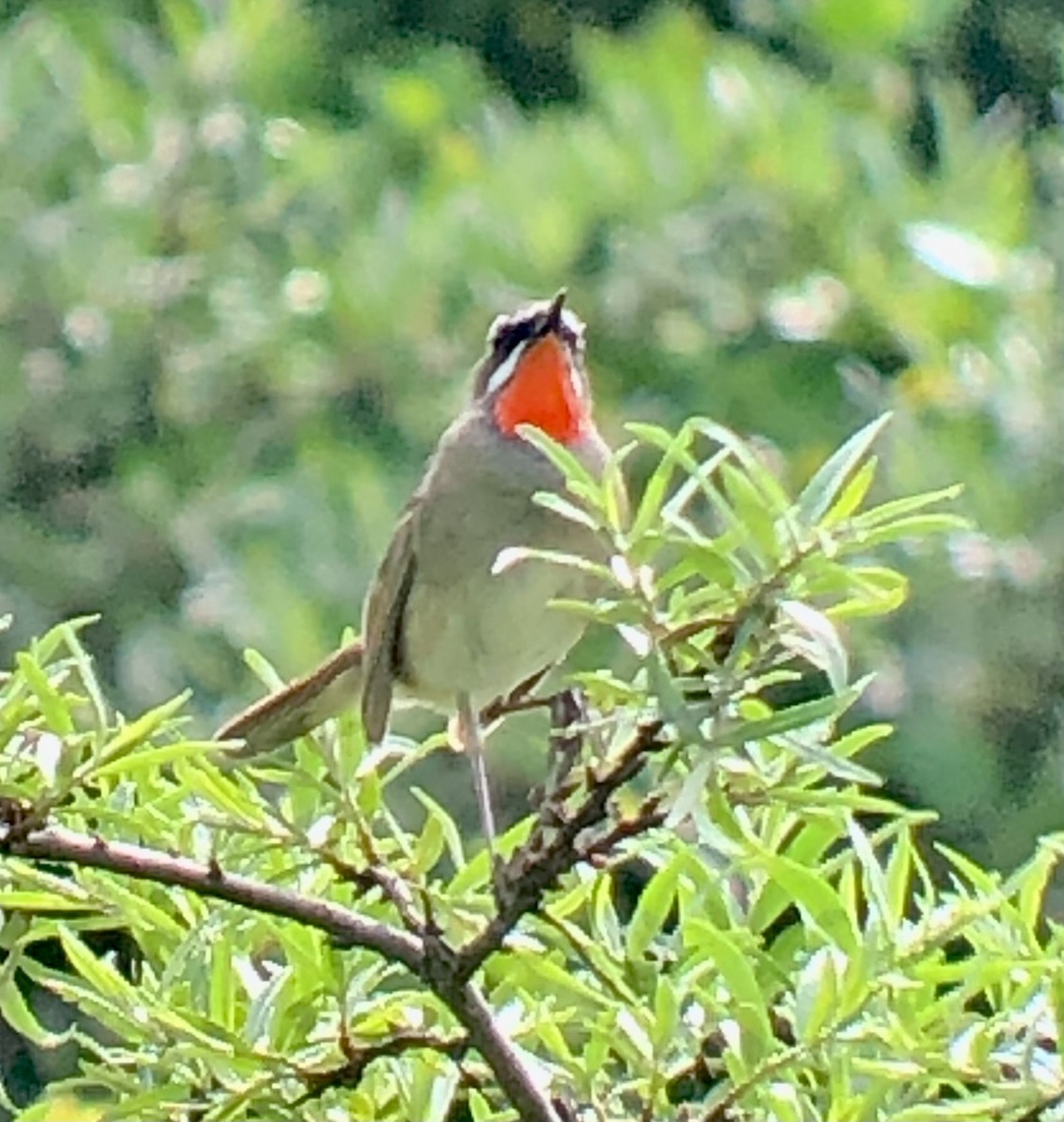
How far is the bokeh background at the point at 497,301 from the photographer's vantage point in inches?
71.1

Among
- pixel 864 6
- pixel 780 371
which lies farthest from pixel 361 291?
pixel 864 6

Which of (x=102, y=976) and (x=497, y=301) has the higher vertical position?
(x=102, y=976)

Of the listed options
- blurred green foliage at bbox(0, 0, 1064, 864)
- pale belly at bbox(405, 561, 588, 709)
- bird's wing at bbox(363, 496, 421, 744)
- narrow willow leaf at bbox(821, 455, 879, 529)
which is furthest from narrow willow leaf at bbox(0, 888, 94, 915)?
blurred green foliage at bbox(0, 0, 1064, 864)

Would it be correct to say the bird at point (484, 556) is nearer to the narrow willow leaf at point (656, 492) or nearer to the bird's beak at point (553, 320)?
the bird's beak at point (553, 320)

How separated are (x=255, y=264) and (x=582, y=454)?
115 centimetres

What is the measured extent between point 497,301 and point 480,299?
29mm

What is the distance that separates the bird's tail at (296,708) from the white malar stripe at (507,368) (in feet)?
0.57

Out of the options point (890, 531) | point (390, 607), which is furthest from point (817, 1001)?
point (390, 607)

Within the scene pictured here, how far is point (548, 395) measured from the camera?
1.22 metres

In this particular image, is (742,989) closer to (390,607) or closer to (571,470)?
(571,470)

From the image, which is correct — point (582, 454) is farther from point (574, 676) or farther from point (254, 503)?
point (254, 503)

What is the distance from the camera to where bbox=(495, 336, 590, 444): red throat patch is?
121cm

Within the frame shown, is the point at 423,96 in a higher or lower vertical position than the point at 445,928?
lower

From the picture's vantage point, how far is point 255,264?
2271 mm
